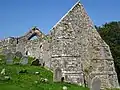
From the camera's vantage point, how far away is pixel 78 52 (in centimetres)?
2325

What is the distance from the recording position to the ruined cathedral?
73.5 ft

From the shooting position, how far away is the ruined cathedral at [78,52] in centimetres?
2239

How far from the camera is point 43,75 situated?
21.3 meters

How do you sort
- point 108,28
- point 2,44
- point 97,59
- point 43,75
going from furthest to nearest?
point 108,28, point 2,44, point 97,59, point 43,75

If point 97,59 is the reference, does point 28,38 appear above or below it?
above

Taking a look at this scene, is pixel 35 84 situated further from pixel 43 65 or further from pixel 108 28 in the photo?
pixel 108 28

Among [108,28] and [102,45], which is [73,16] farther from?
[108,28]

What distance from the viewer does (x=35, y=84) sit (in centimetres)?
1706

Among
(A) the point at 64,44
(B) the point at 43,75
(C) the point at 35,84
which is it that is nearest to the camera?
(C) the point at 35,84

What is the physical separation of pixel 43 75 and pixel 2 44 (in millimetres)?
15148

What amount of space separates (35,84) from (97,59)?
896cm

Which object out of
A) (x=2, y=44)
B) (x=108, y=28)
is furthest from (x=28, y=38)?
(x=108, y=28)

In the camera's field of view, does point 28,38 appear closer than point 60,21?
No

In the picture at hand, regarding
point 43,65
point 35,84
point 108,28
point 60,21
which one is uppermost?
point 108,28
